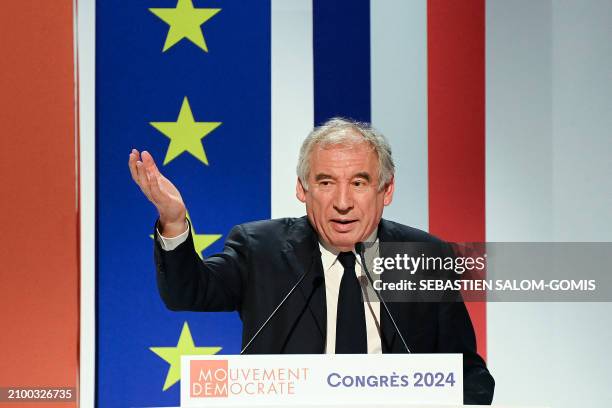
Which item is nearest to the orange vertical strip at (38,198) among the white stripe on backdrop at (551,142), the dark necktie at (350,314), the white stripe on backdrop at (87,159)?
the white stripe on backdrop at (87,159)

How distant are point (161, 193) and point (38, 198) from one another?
120 centimetres

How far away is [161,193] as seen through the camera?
1949 mm

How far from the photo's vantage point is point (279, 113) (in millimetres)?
2939

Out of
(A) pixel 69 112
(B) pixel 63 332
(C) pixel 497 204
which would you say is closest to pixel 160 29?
(A) pixel 69 112

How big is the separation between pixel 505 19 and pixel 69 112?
162 cm

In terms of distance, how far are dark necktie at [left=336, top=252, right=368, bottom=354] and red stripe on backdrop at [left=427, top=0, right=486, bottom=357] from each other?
29.4 inches

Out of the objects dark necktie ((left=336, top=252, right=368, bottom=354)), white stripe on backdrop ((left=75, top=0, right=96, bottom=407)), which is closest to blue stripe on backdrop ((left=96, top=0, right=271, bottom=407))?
white stripe on backdrop ((left=75, top=0, right=96, bottom=407))

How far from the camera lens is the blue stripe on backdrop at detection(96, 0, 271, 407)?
2947 millimetres

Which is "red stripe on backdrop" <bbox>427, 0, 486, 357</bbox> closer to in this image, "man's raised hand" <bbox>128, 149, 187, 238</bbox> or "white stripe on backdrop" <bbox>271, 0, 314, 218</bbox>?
"white stripe on backdrop" <bbox>271, 0, 314, 218</bbox>

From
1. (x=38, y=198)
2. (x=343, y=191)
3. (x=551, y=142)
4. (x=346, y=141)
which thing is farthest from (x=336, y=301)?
(x=38, y=198)

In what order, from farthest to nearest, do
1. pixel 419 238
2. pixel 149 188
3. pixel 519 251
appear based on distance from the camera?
pixel 519 251, pixel 419 238, pixel 149 188

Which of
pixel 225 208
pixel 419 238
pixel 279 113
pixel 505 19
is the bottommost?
pixel 419 238

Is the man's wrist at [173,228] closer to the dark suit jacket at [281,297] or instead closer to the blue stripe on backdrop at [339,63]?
the dark suit jacket at [281,297]

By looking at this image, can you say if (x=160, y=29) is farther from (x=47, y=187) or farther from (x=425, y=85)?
(x=425, y=85)
